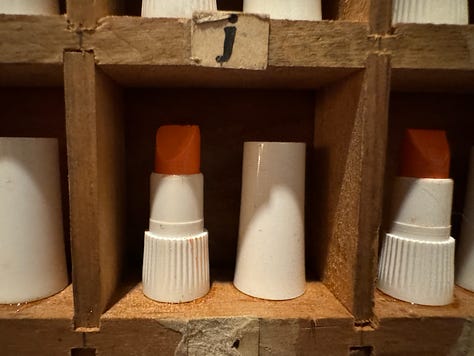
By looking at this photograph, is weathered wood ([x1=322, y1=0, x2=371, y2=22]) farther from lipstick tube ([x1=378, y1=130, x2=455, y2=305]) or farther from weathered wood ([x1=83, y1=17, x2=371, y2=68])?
lipstick tube ([x1=378, y1=130, x2=455, y2=305])

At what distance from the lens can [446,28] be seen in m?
0.36

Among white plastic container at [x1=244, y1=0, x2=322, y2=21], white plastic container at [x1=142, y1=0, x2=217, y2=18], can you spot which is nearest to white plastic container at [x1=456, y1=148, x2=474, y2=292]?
white plastic container at [x1=244, y1=0, x2=322, y2=21]

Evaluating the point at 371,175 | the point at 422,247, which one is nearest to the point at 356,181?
the point at 371,175

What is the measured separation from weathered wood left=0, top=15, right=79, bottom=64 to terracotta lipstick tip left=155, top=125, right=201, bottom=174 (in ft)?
0.43

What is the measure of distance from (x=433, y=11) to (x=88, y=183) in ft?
1.37

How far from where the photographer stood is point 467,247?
468mm

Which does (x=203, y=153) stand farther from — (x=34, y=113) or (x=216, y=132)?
(x=34, y=113)

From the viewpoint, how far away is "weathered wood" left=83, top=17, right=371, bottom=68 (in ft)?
1.14

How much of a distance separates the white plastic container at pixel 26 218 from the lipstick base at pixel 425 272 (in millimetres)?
→ 418

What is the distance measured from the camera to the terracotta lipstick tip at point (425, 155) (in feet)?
1.38

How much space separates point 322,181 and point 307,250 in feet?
0.38

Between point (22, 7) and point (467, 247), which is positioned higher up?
point (22, 7)

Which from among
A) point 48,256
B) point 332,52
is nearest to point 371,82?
point 332,52

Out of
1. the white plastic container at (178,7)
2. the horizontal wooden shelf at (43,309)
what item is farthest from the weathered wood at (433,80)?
the horizontal wooden shelf at (43,309)
